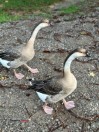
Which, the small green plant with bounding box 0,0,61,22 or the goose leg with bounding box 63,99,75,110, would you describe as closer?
the goose leg with bounding box 63,99,75,110

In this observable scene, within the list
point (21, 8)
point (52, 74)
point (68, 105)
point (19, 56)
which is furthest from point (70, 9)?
point (68, 105)

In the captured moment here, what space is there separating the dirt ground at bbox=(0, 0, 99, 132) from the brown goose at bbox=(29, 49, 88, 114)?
1.02 ft

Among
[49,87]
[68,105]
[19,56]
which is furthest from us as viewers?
[19,56]

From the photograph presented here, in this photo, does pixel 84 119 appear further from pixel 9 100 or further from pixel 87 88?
pixel 9 100

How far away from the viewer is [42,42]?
402 inches

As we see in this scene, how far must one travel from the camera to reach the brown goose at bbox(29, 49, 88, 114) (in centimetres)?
695

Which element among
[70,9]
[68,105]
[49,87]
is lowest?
[70,9]

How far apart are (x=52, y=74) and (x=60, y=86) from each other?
1533 mm

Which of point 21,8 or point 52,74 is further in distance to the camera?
point 21,8

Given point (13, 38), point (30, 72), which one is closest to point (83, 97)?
point (30, 72)

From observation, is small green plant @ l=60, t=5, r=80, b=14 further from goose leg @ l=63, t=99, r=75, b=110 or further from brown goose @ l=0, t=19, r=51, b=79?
goose leg @ l=63, t=99, r=75, b=110

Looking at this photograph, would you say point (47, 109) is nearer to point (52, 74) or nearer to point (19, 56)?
point (52, 74)

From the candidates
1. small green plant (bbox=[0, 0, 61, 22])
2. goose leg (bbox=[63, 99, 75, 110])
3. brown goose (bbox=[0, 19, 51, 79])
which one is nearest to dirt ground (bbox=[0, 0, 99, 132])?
goose leg (bbox=[63, 99, 75, 110])

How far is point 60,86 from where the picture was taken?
6.98m
